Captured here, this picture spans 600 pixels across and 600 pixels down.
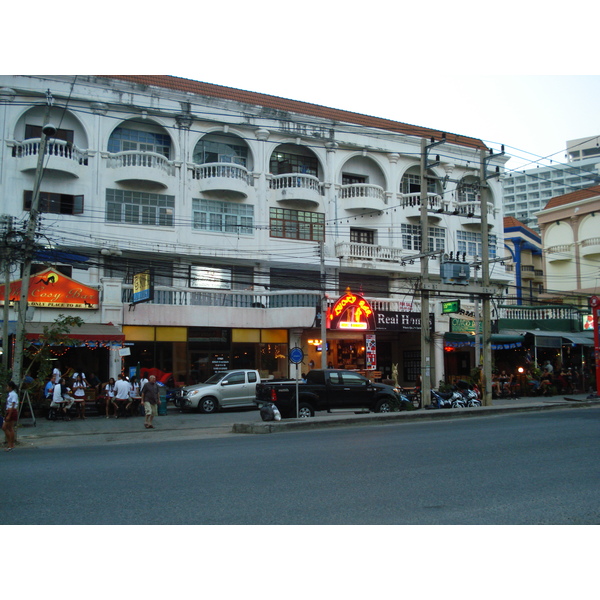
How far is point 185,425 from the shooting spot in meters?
20.5

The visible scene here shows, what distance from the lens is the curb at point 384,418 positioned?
17.8m

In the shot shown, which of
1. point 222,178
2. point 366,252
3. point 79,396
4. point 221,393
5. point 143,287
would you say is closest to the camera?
point 79,396

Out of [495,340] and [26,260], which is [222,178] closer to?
[26,260]

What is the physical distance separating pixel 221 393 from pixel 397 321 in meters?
11.5

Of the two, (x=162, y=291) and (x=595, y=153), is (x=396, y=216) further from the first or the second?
(x=595, y=153)

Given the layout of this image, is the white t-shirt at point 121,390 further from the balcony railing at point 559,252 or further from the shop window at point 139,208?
the balcony railing at point 559,252

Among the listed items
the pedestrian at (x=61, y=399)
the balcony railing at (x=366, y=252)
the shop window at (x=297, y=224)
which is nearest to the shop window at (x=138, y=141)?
the shop window at (x=297, y=224)

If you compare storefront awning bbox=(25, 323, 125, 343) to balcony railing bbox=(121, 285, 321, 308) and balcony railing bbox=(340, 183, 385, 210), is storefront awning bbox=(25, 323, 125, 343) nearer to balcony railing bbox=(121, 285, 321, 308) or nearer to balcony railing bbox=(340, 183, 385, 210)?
balcony railing bbox=(121, 285, 321, 308)

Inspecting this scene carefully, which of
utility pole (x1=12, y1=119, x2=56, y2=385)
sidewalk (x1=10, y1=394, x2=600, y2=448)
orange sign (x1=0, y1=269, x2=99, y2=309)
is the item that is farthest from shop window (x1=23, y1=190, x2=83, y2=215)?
sidewalk (x1=10, y1=394, x2=600, y2=448)

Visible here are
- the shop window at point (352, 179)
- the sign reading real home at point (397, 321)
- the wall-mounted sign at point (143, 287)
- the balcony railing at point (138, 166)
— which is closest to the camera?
the wall-mounted sign at point (143, 287)

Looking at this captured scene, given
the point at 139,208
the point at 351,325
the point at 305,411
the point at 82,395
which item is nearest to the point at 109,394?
the point at 82,395

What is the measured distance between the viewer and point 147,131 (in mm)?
30922

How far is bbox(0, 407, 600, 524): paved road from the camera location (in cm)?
718

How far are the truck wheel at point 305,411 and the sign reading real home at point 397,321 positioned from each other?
1178 cm
